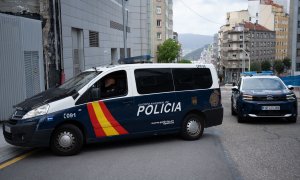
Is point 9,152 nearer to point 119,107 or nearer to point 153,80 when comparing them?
point 119,107

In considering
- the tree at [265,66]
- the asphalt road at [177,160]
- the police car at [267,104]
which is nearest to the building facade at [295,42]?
the tree at [265,66]

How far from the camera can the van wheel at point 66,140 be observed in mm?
7578

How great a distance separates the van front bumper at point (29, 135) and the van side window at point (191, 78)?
10.6 ft

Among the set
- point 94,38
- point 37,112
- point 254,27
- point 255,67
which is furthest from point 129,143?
point 254,27

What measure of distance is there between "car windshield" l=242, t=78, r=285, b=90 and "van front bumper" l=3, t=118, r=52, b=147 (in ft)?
24.4

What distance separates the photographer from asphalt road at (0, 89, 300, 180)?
6242 mm

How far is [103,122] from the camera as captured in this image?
26.2ft

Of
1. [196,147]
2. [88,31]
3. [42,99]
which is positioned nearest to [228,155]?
[196,147]

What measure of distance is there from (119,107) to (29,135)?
6.30 feet

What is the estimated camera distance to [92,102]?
785 centimetres

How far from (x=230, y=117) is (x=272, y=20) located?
12176cm

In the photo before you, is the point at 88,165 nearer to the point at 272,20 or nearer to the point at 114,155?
the point at 114,155

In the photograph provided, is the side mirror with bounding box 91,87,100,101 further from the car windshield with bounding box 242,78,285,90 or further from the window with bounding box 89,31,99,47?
the window with bounding box 89,31,99,47

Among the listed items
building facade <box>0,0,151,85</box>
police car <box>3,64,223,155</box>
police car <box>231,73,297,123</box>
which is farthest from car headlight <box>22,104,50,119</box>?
building facade <box>0,0,151,85</box>
